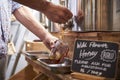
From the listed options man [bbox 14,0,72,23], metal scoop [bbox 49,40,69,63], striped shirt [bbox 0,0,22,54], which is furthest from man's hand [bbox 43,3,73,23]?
striped shirt [bbox 0,0,22,54]

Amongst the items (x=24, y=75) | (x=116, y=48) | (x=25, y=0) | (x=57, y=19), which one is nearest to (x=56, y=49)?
(x=57, y=19)

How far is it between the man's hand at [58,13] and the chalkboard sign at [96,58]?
0.22m

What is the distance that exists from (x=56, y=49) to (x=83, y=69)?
34 centimetres

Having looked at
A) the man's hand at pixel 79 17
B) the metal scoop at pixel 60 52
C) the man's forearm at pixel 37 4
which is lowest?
the metal scoop at pixel 60 52

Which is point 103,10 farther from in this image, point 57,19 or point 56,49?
point 56,49

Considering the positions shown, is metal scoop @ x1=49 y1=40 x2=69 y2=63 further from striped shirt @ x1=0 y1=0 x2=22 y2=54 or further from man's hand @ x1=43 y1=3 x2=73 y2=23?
striped shirt @ x1=0 y1=0 x2=22 y2=54

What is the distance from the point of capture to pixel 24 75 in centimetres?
187

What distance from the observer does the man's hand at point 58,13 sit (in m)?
1.00

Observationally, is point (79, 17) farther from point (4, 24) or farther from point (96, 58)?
point (4, 24)

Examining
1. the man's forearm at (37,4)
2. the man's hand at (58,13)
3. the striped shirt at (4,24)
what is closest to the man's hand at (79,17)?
the man's hand at (58,13)

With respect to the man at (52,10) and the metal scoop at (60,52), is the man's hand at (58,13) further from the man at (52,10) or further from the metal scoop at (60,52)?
the metal scoop at (60,52)

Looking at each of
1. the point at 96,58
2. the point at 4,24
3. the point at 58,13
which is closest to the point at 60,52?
the point at 58,13

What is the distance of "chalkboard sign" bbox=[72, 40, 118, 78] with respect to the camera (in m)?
0.72

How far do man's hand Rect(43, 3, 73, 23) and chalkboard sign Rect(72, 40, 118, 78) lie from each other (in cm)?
22
